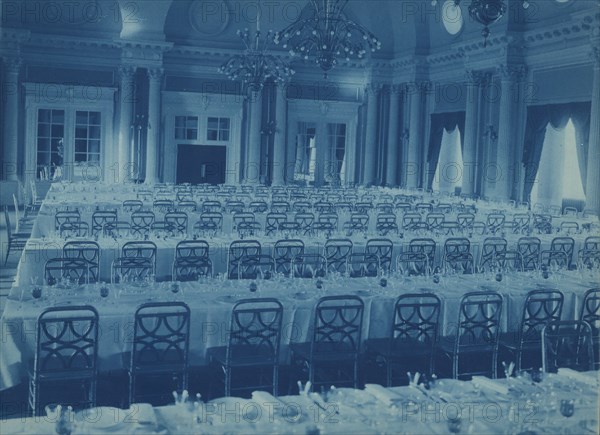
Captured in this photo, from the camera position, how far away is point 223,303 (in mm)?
6297

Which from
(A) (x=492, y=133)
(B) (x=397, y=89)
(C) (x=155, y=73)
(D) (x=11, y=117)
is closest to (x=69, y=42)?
→ (C) (x=155, y=73)

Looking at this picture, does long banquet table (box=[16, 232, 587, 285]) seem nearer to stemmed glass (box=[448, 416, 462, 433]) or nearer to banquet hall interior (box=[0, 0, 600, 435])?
banquet hall interior (box=[0, 0, 600, 435])

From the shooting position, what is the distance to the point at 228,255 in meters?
9.23

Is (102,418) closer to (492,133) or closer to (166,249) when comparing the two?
(166,249)

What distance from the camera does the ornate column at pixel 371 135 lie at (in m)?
22.9

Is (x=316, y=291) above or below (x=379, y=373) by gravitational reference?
above

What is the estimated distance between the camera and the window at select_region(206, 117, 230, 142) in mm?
22047

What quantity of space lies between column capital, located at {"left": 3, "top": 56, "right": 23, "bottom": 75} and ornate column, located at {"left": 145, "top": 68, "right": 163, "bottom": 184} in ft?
11.3

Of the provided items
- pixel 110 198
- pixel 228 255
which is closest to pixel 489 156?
pixel 110 198

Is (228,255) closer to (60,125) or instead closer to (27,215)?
(27,215)

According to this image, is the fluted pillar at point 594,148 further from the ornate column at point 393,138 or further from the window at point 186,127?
the window at point 186,127

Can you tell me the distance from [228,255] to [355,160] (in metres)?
14.9

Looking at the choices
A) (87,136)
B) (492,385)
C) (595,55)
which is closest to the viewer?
(492,385)

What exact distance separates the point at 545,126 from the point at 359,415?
14376mm
